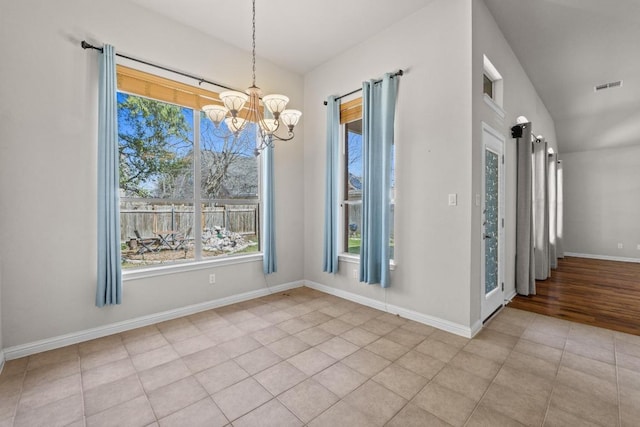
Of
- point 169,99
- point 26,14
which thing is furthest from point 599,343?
point 26,14

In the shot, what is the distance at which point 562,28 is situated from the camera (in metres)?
3.29

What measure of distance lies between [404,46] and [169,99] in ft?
8.95

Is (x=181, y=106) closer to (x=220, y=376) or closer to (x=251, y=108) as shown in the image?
(x=251, y=108)

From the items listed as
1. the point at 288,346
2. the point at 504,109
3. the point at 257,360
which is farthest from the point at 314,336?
the point at 504,109

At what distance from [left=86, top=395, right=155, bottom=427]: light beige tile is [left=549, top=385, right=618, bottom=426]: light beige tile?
250 cm

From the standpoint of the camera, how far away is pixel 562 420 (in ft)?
5.53

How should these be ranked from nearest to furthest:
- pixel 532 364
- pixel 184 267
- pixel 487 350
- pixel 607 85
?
pixel 532 364
pixel 487 350
pixel 184 267
pixel 607 85

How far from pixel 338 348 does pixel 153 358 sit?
5.15 ft

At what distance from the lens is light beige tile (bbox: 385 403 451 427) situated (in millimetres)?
1655

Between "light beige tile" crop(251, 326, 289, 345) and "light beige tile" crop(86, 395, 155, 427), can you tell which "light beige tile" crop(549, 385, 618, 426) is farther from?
"light beige tile" crop(86, 395, 155, 427)

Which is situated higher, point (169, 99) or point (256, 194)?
point (169, 99)

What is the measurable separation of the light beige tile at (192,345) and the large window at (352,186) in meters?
2.12

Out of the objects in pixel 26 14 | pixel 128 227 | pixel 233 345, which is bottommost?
pixel 233 345

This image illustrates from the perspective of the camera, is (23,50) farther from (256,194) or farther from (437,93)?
(437,93)
